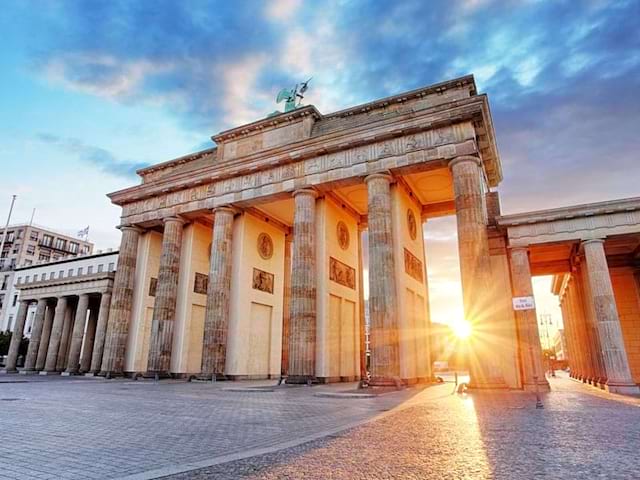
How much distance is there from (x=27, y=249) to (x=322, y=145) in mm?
71287

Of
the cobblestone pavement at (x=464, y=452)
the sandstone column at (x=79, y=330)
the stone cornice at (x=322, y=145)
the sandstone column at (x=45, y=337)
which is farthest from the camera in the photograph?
the sandstone column at (x=45, y=337)

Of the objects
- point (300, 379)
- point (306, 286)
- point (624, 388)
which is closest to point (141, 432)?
point (300, 379)

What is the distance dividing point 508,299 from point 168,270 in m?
21.9

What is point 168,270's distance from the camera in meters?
28.6

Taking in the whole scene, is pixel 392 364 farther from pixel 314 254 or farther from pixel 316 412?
pixel 316 412

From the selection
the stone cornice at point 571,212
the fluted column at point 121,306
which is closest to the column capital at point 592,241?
the stone cornice at point 571,212

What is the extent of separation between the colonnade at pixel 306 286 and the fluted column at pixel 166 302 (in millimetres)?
65

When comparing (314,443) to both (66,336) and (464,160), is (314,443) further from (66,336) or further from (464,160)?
(66,336)

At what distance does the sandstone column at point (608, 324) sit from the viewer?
16.5 m

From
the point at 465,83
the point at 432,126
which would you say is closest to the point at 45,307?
the point at 432,126

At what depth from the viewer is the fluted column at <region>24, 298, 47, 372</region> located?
36938mm

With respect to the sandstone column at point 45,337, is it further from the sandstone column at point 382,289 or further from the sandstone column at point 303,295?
the sandstone column at point 382,289

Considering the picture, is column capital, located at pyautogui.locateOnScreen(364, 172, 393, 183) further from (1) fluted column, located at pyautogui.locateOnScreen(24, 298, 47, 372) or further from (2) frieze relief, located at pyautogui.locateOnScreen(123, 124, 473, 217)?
(1) fluted column, located at pyautogui.locateOnScreen(24, 298, 47, 372)

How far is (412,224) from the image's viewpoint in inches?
1052
